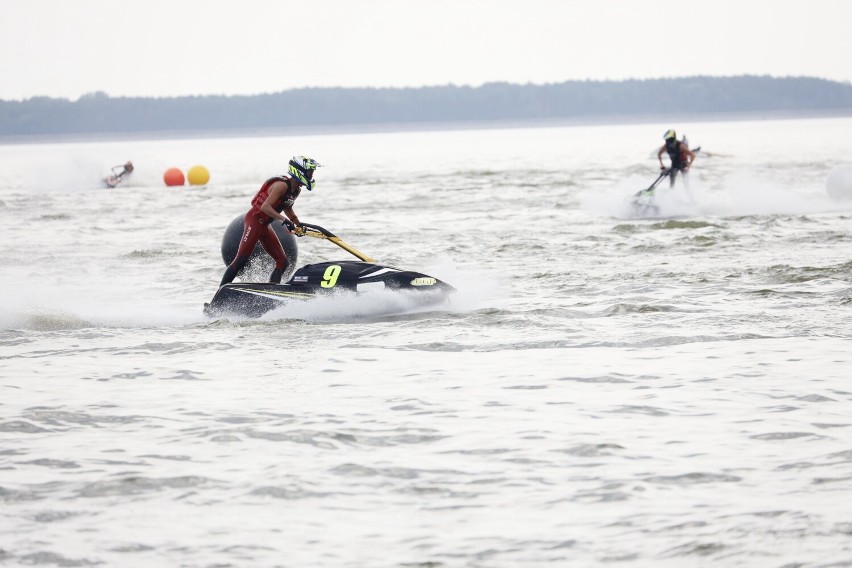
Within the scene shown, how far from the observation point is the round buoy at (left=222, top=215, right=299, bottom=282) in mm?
15563

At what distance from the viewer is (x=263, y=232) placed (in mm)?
14430

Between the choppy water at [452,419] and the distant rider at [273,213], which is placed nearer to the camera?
the choppy water at [452,419]

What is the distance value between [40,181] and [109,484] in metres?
46.4

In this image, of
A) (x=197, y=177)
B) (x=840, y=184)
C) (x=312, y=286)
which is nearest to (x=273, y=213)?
(x=312, y=286)

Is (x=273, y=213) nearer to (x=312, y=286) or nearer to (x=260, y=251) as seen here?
(x=312, y=286)

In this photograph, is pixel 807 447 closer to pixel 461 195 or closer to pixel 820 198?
pixel 820 198

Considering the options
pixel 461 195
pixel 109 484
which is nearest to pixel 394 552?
pixel 109 484

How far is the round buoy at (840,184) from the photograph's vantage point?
30.8m

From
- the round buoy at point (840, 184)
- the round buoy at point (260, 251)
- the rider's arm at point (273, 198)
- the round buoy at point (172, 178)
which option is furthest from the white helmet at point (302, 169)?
the round buoy at point (172, 178)

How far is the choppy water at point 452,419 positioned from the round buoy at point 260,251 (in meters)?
0.90

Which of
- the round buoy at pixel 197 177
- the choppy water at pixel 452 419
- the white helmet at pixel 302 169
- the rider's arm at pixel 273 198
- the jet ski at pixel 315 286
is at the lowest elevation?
the choppy water at pixel 452 419

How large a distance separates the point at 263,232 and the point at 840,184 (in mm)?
20898

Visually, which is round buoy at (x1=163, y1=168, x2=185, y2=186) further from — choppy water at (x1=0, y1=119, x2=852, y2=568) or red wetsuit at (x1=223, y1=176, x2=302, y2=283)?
red wetsuit at (x1=223, y1=176, x2=302, y2=283)

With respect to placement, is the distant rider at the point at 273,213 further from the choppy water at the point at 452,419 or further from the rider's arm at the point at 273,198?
the choppy water at the point at 452,419
